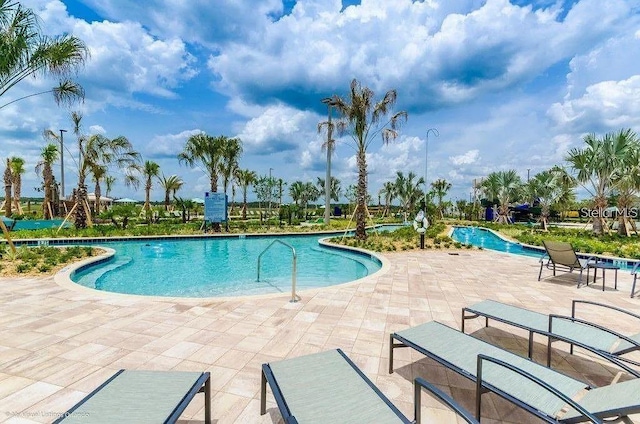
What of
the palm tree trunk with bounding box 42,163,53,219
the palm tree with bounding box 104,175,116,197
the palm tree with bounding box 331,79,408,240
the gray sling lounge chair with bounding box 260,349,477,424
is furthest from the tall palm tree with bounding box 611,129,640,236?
the palm tree with bounding box 104,175,116,197

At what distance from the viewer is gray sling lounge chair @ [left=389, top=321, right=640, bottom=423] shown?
1.99 meters

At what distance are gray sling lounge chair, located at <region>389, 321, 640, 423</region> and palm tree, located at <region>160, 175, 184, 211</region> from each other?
3650cm

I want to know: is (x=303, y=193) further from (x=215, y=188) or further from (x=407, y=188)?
(x=215, y=188)

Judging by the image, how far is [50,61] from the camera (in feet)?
28.7

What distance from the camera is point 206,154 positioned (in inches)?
784

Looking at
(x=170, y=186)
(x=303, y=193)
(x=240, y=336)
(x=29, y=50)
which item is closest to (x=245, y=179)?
(x=170, y=186)

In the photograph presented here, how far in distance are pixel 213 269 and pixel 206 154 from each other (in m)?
11.3

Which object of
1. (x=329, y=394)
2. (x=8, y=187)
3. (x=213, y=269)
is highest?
(x=8, y=187)

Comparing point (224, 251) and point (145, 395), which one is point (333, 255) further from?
point (145, 395)

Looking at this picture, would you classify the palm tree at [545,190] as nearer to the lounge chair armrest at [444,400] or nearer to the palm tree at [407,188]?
the palm tree at [407,188]

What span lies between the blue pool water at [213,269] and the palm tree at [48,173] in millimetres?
18192

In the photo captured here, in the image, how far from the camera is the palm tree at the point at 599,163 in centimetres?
1622

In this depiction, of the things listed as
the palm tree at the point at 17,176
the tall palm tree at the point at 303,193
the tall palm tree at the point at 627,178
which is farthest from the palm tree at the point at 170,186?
the tall palm tree at the point at 627,178

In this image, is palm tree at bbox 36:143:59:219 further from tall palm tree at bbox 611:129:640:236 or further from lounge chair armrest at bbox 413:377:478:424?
tall palm tree at bbox 611:129:640:236
